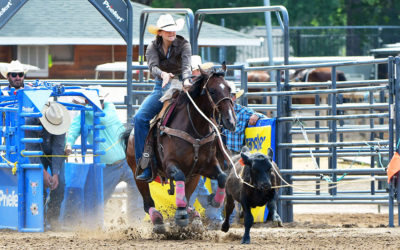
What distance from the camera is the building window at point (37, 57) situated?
27.4 metres

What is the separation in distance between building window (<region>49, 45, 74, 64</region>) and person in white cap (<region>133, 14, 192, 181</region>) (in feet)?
60.5

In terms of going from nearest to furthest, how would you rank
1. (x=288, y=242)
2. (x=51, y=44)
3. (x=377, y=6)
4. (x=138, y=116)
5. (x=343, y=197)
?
(x=288, y=242)
(x=138, y=116)
(x=343, y=197)
(x=51, y=44)
(x=377, y=6)

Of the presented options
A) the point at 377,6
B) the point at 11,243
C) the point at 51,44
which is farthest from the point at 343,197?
the point at 377,6

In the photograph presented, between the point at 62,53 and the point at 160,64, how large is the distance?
18.6 meters

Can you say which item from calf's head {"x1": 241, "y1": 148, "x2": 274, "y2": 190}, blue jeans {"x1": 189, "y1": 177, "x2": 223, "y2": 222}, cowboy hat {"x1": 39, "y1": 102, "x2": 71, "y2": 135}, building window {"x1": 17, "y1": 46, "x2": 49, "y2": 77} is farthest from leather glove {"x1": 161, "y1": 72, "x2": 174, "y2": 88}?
building window {"x1": 17, "y1": 46, "x2": 49, "y2": 77}

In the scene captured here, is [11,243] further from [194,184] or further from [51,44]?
[51,44]

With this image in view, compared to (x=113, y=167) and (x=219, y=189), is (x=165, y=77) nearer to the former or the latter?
(x=219, y=189)

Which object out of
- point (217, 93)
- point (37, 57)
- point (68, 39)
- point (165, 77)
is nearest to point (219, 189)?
point (217, 93)

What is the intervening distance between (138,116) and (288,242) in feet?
7.70

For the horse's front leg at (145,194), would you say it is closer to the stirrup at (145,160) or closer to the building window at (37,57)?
the stirrup at (145,160)

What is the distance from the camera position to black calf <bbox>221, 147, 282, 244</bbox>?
8.80m

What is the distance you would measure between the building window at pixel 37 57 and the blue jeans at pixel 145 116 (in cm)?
1841

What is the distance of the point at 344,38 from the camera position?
3184 cm

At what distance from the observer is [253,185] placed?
898 centimetres
